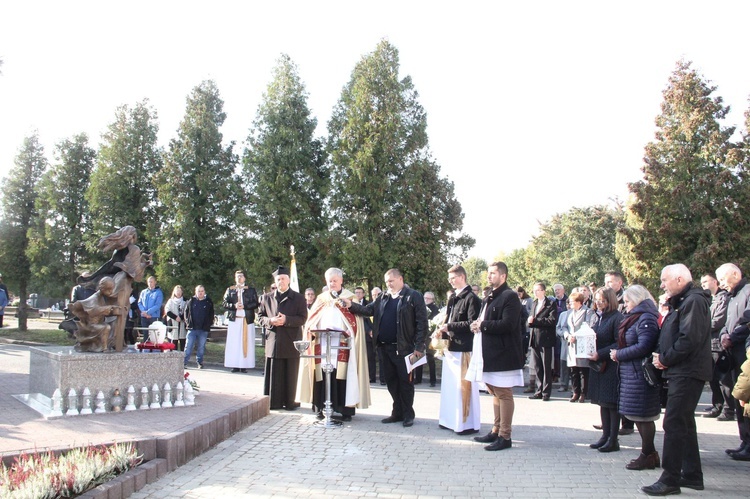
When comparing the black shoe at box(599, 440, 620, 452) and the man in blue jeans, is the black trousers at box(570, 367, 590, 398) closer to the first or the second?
the black shoe at box(599, 440, 620, 452)

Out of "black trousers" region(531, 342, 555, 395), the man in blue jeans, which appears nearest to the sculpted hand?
"black trousers" region(531, 342, 555, 395)

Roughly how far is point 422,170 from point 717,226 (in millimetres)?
13067

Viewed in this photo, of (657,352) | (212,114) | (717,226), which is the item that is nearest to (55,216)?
(212,114)

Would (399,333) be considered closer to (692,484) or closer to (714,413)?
(692,484)

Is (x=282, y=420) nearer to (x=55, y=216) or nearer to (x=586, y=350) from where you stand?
(x=586, y=350)

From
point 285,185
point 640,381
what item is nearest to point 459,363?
point 640,381

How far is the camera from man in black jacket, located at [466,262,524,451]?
23.4 feet

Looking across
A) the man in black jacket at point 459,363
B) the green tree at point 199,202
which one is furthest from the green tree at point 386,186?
the man in black jacket at point 459,363

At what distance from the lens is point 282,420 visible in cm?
874

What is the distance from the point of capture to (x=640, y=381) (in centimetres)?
618

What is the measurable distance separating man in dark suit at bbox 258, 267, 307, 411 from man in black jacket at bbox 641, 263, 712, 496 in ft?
18.2

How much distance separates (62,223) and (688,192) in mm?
28687

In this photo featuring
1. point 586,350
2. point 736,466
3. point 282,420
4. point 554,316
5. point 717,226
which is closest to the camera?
point 736,466

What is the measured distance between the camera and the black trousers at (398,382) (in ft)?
28.1
